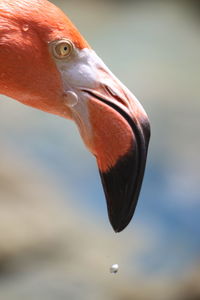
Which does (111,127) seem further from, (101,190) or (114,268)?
(101,190)

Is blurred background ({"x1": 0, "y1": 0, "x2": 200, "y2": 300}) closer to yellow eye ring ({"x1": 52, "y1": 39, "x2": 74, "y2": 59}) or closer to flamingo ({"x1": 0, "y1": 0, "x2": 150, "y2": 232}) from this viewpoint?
flamingo ({"x1": 0, "y1": 0, "x2": 150, "y2": 232})

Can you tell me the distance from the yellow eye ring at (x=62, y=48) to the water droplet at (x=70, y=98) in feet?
0.31

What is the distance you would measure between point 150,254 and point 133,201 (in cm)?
174

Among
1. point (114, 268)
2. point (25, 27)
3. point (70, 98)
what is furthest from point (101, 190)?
point (25, 27)

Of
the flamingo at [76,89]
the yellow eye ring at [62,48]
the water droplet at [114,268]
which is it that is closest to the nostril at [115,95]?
the flamingo at [76,89]

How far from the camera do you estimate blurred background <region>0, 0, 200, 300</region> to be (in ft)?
11.0

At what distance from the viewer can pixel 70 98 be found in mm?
1829

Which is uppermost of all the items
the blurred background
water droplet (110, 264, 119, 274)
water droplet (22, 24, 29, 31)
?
water droplet (22, 24, 29, 31)

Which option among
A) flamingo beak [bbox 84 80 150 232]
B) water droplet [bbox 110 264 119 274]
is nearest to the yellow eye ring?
flamingo beak [bbox 84 80 150 232]

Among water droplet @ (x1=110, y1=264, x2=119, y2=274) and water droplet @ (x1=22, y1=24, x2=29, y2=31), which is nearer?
water droplet @ (x1=22, y1=24, x2=29, y2=31)

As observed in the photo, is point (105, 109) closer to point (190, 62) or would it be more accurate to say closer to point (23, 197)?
point (23, 197)

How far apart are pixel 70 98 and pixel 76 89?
1.1 inches

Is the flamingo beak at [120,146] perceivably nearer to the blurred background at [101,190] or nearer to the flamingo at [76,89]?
the flamingo at [76,89]

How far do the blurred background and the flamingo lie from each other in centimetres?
156
